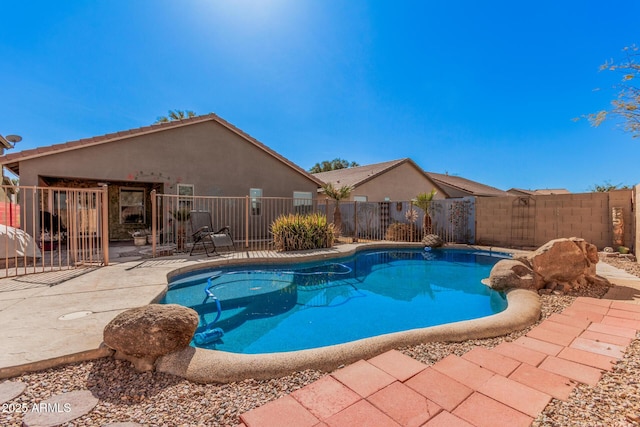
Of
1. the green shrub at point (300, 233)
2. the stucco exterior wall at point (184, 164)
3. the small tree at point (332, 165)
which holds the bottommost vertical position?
the green shrub at point (300, 233)

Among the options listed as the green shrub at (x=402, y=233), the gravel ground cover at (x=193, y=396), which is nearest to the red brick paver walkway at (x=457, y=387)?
the gravel ground cover at (x=193, y=396)

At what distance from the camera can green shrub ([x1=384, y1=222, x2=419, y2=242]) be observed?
13203 millimetres

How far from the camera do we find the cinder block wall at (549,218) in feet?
31.3

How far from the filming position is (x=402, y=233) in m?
13.5

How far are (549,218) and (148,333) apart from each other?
12.9 metres

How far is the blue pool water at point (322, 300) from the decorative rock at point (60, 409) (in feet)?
5.31

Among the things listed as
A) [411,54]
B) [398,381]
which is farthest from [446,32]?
[398,381]

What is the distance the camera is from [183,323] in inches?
111

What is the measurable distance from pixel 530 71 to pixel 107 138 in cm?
1611

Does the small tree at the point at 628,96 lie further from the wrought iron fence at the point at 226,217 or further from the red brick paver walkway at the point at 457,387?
the wrought iron fence at the point at 226,217

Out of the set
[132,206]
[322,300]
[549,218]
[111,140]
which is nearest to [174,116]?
[132,206]

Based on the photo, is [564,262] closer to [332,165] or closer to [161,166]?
[161,166]

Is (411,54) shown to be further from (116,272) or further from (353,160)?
(353,160)

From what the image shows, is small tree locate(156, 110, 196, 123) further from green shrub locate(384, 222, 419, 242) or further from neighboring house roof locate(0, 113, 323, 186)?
green shrub locate(384, 222, 419, 242)
